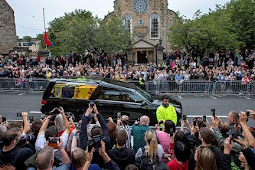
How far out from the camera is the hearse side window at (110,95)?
8.72 m

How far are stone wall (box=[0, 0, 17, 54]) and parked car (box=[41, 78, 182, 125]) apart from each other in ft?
75.6

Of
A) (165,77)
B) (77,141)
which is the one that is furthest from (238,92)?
(77,141)

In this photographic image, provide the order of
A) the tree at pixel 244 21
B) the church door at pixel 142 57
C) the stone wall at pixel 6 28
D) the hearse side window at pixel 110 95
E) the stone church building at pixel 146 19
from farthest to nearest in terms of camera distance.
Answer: the stone church building at pixel 146 19, the church door at pixel 142 57, the stone wall at pixel 6 28, the tree at pixel 244 21, the hearse side window at pixel 110 95

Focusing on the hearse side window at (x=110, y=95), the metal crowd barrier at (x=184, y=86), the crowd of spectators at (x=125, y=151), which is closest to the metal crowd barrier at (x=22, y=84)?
the metal crowd barrier at (x=184, y=86)

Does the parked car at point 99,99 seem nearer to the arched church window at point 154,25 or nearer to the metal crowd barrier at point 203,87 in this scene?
the metal crowd barrier at point 203,87

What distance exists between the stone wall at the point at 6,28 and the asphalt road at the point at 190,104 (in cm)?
1545

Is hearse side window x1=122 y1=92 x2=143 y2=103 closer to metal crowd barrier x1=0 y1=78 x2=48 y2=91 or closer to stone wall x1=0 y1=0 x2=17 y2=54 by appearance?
metal crowd barrier x1=0 y1=78 x2=48 y2=91

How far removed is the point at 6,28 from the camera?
28.0m

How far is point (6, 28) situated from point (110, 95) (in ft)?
83.0

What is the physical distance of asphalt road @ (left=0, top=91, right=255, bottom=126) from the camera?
1099 centimetres

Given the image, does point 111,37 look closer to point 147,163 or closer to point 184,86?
point 184,86

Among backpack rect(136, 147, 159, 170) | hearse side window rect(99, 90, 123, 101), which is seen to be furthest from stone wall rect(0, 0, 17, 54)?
backpack rect(136, 147, 159, 170)

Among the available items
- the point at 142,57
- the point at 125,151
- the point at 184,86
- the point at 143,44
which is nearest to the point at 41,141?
the point at 125,151

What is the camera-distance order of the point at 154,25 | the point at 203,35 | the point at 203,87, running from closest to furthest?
the point at 203,87
the point at 203,35
the point at 154,25
